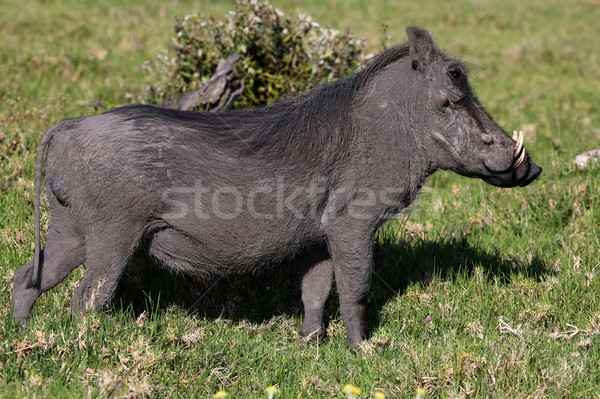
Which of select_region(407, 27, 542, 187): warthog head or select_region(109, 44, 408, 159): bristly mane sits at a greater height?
select_region(407, 27, 542, 187): warthog head

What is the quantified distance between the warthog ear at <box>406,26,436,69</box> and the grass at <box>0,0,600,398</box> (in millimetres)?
903

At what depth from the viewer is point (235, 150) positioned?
4.01 meters

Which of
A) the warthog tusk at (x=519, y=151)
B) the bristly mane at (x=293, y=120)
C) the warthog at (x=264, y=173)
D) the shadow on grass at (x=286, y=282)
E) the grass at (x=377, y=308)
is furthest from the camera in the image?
the shadow on grass at (x=286, y=282)

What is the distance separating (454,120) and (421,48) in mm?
424

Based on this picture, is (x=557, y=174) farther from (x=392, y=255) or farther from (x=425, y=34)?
(x=425, y=34)

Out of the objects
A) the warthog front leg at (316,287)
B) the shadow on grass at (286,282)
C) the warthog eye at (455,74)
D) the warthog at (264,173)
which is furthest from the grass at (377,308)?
the warthog eye at (455,74)

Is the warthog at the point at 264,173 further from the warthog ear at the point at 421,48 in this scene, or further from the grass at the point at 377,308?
the grass at the point at 377,308

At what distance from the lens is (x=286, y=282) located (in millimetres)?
5148

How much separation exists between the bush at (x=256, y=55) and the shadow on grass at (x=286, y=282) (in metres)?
2.01

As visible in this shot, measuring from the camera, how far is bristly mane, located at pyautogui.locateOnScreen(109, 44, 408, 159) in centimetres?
404

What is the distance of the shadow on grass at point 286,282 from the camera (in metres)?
4.84

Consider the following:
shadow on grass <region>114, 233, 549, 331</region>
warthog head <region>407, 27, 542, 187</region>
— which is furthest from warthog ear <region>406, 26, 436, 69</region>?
shadow on grass <region>114, 233, 549, 331</region>

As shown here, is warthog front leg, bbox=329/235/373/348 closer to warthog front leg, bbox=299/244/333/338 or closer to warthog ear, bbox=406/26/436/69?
warthog front leg, bbox=299/244/333/338

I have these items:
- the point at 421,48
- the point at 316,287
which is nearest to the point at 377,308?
the point at 316,287
